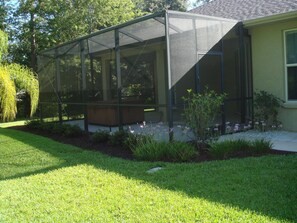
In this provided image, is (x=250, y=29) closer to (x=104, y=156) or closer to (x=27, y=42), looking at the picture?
(x=104, y=156)

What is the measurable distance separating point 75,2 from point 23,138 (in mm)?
11431

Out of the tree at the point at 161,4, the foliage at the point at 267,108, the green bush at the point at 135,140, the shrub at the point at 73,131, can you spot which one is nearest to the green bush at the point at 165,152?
the green bush at the point at 135,140

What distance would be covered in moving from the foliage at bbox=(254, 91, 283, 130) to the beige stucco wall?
0.60 feet

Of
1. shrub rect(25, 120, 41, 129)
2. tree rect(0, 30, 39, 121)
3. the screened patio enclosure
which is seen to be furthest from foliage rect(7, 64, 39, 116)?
the screened patio enclosure

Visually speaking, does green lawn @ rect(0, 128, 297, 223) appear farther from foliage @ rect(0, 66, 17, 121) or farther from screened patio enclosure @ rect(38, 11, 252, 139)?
foliage @ rect(0, 66, 17, 121)

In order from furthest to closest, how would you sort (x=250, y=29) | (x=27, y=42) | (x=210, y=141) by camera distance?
1. (x=27, y=42)
2. (x=250, y=29)
3. (x=210, y=141)

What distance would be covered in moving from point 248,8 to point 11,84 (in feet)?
28.4

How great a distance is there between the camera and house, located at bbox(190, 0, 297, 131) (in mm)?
8867

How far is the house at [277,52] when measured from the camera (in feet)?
29.1

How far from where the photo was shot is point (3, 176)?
6012mm

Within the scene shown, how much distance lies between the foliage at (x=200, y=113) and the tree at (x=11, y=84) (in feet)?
23.9

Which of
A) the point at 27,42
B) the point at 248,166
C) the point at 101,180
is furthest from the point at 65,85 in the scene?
the point at 27,42

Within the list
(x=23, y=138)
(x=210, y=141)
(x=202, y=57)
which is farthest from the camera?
(x=23, y=138)

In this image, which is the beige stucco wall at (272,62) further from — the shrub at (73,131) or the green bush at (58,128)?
the green bush at (58,128)
